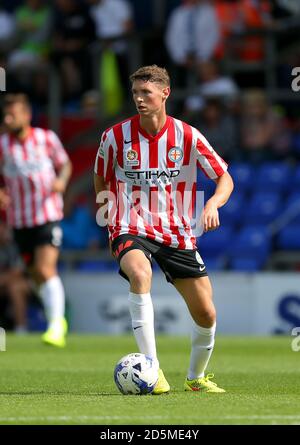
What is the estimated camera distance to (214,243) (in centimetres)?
1698

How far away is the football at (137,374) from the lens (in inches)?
292

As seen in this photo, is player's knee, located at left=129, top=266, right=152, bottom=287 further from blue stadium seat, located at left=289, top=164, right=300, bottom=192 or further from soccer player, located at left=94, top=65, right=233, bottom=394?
blue stadium seat, located at left=289, top=164, right=300, bottom=192

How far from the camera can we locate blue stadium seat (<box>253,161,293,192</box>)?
56.6 feet

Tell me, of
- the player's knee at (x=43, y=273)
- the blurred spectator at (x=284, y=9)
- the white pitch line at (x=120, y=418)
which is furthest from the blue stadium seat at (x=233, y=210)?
the white pitch line at (x=120, y=418)

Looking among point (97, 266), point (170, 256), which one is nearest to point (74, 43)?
point (97, 266)

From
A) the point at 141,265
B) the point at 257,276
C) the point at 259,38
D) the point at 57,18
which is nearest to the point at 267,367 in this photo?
the point at 141,265

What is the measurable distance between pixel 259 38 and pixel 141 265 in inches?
440

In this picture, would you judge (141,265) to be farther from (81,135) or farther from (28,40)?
(28,40)

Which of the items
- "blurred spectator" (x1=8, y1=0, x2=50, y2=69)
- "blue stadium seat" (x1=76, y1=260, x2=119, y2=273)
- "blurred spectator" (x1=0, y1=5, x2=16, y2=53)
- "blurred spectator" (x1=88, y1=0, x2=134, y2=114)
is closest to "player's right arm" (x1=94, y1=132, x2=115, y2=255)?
"blue stadium seat" (x1=76, y1=260, x2=119, y2=273)

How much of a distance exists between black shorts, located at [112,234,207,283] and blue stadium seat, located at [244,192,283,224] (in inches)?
360

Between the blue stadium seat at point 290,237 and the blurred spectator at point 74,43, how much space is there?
14.3 feet

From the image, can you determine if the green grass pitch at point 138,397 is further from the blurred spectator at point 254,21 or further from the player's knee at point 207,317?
the blurred spectator at point 254,21

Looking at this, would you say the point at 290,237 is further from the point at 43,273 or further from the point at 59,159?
the point at 43,273

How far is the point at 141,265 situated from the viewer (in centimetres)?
756
